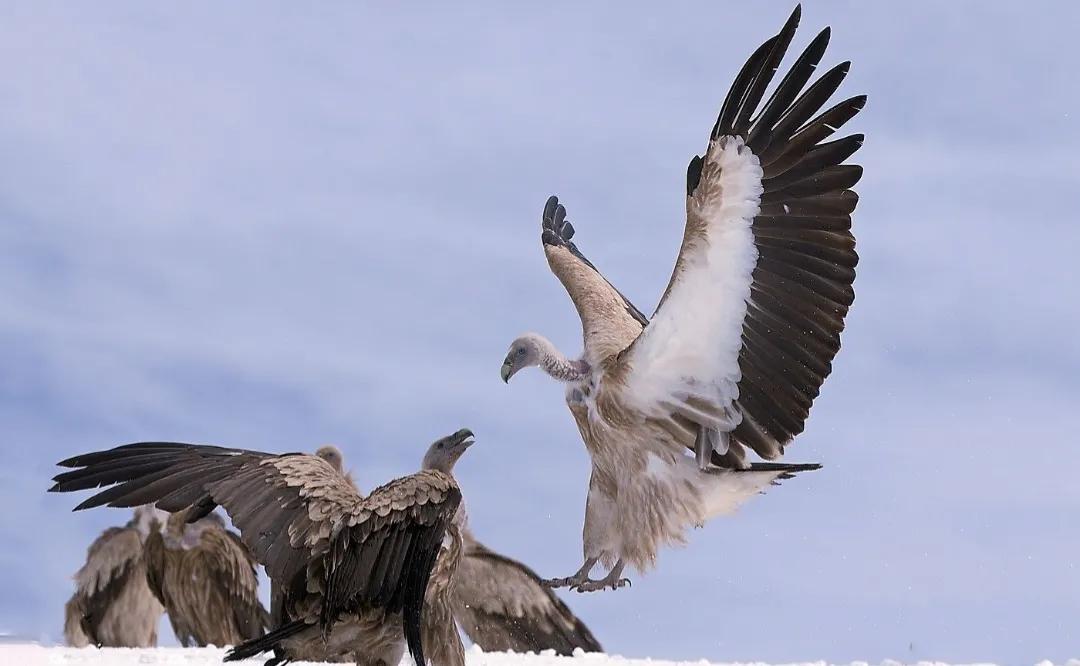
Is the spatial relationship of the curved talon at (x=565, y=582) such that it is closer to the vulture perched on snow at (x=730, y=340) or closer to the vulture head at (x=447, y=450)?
the vulture perched on snow at (x=730, y=340)

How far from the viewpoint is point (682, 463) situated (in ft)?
30.9

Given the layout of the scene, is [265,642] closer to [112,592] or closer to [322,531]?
[322,531]

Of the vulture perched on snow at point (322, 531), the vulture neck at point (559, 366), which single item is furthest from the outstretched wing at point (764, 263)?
the vulture perched on snow at point (322, 531)

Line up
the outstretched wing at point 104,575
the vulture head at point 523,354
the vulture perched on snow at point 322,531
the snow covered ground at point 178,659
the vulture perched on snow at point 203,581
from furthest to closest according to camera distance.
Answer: the outstretched wing at point 104,575, the vulture perched on snow at point 203,581, the vulture head at point 523,354, the snow covered ground at point 178,659, the vulture perched on snow at point 322,531

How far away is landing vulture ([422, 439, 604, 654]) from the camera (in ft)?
37.1

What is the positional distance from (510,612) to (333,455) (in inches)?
84.5

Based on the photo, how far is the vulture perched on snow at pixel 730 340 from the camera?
8.60 metres

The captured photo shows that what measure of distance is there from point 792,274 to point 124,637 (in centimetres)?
699

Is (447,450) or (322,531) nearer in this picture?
(322,531)

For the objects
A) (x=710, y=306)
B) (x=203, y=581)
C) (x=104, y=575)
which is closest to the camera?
(x=710, y=306)

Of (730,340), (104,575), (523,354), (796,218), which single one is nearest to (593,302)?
(523,354)

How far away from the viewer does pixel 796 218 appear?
8.73 m

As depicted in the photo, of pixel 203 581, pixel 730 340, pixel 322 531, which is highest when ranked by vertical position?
pixel 203 581

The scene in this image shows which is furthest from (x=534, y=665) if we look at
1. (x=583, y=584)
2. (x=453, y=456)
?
(x=453, y=456)
